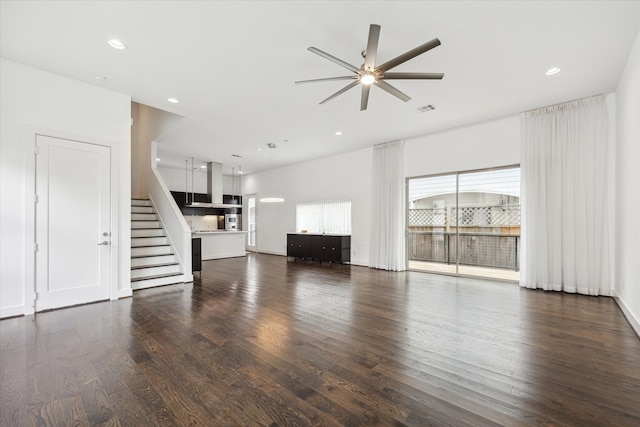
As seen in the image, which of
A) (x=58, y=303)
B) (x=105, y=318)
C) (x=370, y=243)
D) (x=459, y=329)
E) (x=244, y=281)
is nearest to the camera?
(x=459, y=329)

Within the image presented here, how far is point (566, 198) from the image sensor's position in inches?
198

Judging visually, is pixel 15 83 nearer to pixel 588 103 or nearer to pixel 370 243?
pixel 370 243

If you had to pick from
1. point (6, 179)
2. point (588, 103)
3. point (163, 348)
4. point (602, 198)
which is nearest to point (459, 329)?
point (163, 348)

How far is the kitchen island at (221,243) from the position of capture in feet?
30.1

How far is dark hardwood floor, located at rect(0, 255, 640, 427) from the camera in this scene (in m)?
1.83

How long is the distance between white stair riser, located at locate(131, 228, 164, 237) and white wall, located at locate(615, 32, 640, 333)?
813cm

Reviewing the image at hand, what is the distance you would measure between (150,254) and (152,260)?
0.62 ft

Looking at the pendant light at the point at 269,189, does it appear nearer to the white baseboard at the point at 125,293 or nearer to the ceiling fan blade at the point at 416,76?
the white baseboard at the point at 125,293

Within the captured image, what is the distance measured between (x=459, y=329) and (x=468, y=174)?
4220mm

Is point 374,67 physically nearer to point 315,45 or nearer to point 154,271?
point 315,45

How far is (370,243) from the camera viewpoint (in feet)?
25.7

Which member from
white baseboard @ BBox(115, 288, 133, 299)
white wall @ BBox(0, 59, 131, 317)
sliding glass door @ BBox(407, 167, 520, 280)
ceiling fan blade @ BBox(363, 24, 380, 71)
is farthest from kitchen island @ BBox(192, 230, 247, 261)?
ceiling fan blade @ BBox(363, 24, 380, 71)

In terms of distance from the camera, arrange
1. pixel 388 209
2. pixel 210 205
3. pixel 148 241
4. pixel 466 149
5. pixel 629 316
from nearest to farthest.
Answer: pixel 629 316, pixel 148 241, pixel 466 149, pixel 388 209, pixel 210 205

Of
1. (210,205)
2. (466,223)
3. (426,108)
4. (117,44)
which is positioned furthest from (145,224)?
(466,223)
